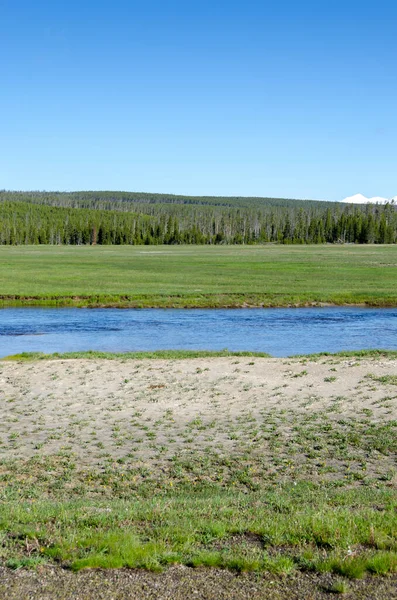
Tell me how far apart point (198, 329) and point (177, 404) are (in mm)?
18988

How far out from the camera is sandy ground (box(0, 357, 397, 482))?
52.7 feet

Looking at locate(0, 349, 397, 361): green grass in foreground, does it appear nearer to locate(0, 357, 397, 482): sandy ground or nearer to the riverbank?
the riverbank

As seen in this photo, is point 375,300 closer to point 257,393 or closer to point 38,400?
point 257,393

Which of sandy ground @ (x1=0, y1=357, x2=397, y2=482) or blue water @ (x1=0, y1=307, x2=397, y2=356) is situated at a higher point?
sandy ground @ (x1=0, y1=357, x2=397, y2=482)

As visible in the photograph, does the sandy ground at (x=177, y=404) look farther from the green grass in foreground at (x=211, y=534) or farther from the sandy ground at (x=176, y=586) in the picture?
the sandy ground at (x=176, y=586)

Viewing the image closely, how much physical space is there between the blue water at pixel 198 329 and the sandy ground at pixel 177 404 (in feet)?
22.5

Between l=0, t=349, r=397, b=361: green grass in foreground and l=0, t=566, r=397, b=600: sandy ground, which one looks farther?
l=0, t=349, r=397, b=361: green grass in foreground

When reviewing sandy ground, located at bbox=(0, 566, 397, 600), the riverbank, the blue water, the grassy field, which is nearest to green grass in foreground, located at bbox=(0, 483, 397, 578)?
the riverbank

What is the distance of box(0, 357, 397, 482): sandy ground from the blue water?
684cm

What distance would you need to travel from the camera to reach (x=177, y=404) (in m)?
19.8

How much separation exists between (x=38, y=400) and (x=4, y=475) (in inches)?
264

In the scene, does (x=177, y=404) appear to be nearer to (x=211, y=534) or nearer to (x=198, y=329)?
(x=211, y=534)

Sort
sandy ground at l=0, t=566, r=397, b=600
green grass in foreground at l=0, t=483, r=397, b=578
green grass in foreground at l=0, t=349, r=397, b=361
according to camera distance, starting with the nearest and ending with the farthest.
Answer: sandy ground at l=0, t=566, r=397, b=600
green grass in foreground at l=0, t=483, r=397, b=578
green grass in foreground at l=0, t=349, r=397, b=361

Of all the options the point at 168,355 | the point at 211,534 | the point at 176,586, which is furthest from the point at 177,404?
the point at 176,586
